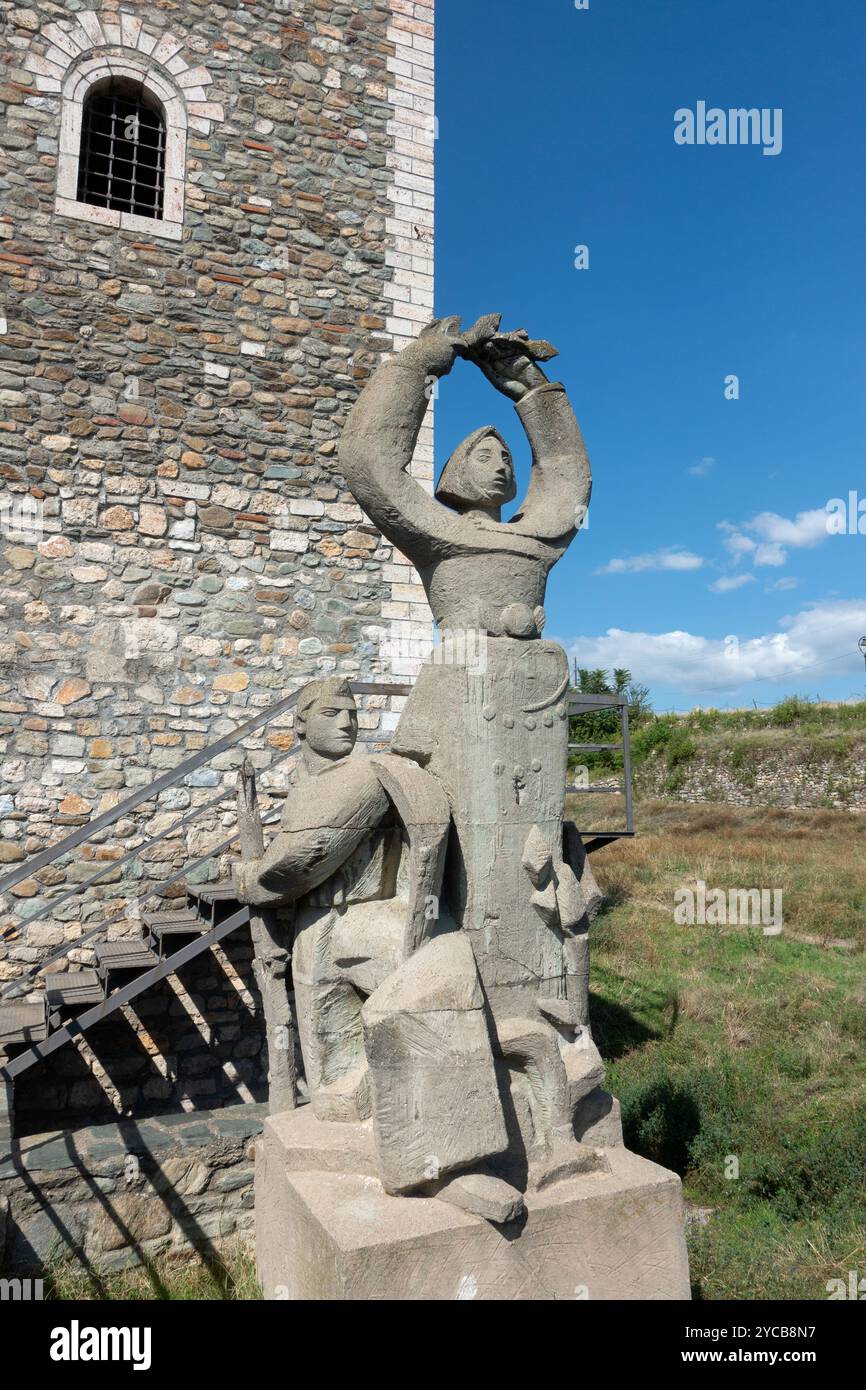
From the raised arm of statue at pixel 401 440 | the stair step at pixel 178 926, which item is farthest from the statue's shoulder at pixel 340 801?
the stair step at pixel 178 926

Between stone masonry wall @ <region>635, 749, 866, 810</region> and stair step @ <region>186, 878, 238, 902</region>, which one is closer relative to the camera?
stair step @ <region>186, 878, 238, 902</region>

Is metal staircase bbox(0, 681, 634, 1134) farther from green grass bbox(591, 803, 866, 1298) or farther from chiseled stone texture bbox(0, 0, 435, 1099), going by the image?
green grass bbox(591, 803, 866, 1298)

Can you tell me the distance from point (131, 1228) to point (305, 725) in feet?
9.77

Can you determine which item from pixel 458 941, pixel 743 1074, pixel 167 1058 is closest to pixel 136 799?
pixel 167 1058

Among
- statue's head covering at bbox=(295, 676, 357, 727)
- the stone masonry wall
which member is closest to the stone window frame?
statue's head covering at bbox=(295, 676, 357, 727)

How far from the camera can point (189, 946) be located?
530cm

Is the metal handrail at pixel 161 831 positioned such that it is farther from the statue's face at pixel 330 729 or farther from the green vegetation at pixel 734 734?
the green vegetation at pixel 734 734

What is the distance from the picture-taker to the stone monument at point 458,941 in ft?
7.91

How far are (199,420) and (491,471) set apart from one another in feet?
15.2

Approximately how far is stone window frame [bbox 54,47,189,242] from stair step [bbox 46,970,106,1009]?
5.61 meters

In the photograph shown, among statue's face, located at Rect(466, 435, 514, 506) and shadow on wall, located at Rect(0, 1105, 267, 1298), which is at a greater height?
statue's face, located at Rect(466, 435, 514, 506)

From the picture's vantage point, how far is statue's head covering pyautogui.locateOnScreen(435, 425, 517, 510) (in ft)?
10.2
